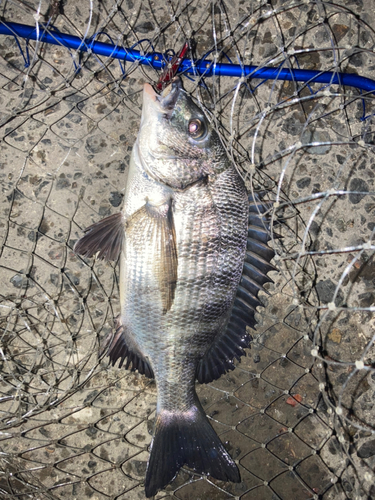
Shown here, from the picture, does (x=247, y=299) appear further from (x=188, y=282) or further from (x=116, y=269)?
(x=116, y=269)

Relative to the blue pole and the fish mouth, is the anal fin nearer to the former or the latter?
the fish mouth

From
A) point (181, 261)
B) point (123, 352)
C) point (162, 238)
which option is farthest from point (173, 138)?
point (123, 352)

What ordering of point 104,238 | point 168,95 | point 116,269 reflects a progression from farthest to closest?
point 116,269
point 104,238
point 168,95

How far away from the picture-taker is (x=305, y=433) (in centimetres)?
242

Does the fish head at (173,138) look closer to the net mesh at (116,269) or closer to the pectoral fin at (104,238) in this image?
the pectoral fin at (104,238)

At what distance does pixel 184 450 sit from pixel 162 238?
1165 millimetres

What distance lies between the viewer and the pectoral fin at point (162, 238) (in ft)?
6.26

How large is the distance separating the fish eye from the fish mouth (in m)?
0.12

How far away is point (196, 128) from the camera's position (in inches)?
76.9

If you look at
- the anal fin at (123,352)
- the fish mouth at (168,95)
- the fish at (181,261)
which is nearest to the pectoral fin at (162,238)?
the fish at (181,261)

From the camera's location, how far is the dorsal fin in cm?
211

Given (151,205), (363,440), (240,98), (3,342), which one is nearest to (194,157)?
(151,205)

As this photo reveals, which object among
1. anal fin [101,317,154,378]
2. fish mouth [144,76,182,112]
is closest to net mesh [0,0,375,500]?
anal fin [101,317,154,378]

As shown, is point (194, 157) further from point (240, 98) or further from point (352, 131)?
point (352, 131)
